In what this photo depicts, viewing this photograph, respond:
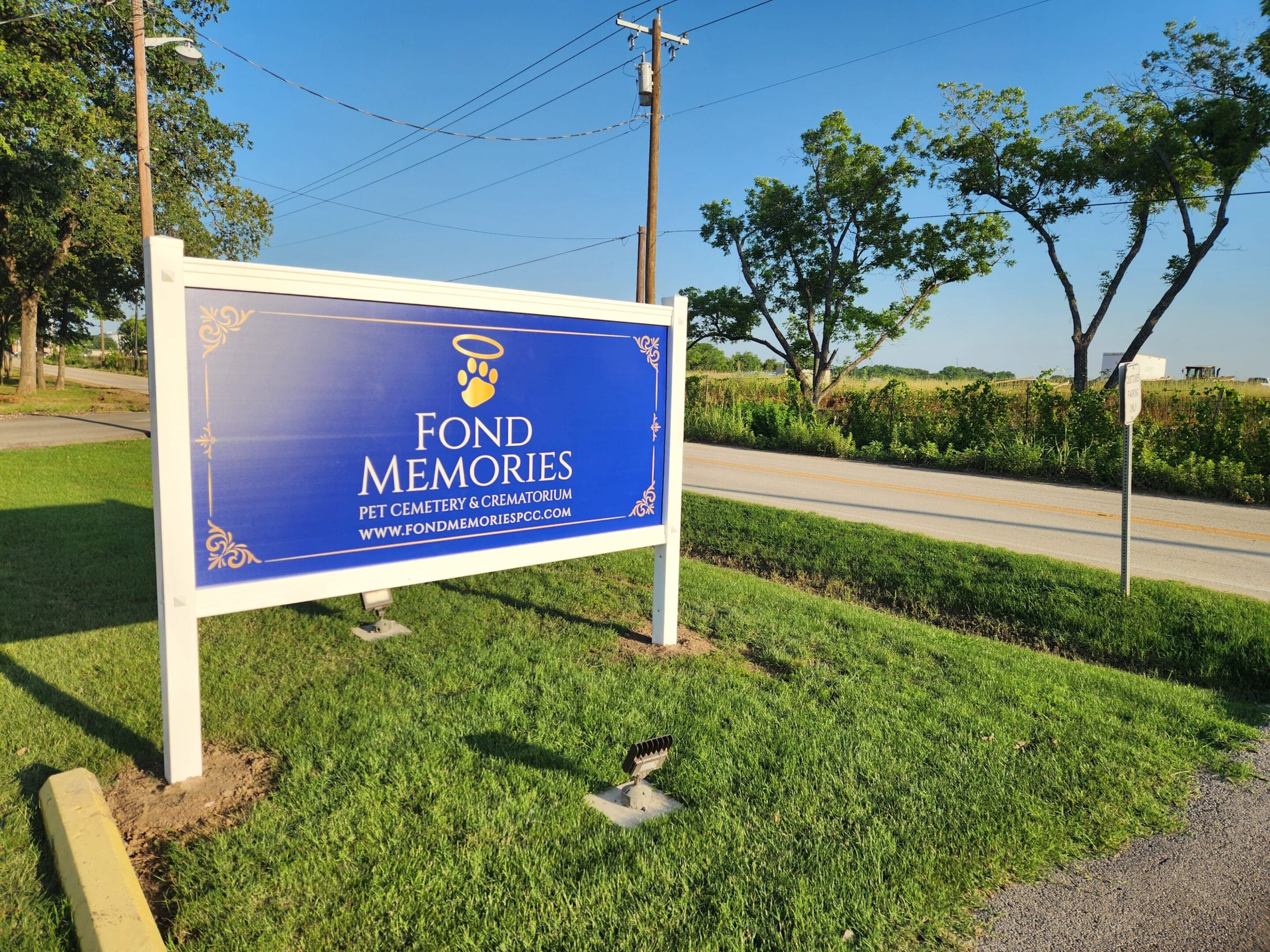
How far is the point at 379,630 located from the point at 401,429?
178 centimetres

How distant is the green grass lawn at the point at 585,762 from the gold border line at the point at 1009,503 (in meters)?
5.96

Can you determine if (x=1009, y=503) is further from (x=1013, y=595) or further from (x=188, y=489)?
(x=188, y=489)

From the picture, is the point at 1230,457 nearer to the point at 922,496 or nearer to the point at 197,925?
the point at 922,496

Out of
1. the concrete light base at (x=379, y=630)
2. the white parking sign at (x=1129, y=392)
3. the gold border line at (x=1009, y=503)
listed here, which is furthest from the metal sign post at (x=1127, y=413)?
the concrete light base at (x=379, y=630)

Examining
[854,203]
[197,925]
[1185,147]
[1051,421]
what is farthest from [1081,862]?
[854,203]

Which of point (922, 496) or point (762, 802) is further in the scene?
point (922, 496)

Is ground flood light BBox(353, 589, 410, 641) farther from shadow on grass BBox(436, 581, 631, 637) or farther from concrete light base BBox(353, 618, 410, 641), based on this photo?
shadow on grass BBox(436, 581, 631, 637)

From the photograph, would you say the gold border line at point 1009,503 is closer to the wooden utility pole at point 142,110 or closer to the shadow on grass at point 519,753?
the shadow on grass at point 519,753

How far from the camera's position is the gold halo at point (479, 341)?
4.09 m

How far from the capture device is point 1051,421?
15.6 metres

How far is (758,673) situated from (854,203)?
81.7 ft

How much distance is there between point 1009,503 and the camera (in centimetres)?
1162

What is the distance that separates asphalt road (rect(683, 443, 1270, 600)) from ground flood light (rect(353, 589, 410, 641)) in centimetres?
602

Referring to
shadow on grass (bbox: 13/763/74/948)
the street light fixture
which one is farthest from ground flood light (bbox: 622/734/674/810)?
the street light fixture
